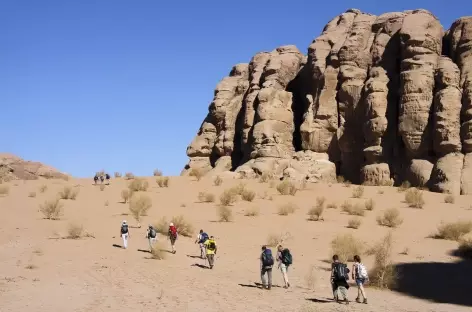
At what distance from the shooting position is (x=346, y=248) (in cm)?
1802

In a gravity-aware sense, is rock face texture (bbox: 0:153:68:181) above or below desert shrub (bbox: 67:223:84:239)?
above

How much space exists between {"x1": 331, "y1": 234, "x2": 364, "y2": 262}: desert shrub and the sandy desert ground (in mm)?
518

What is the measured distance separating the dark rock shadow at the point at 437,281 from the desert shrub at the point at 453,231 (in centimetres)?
301

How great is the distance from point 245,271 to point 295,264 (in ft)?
6.24

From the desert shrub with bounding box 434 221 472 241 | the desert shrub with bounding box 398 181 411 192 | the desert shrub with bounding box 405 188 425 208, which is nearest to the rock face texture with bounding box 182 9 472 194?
the desert shrub with bounding box 398 181 411 192

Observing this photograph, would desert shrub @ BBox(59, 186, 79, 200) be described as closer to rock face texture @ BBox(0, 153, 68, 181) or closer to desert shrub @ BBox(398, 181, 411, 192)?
rock face texture @ BBox(0, 153, 68, 181)

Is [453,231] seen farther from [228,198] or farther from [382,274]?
[228,198]

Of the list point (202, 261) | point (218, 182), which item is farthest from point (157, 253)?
point (218, 182)

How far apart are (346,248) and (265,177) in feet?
53.3

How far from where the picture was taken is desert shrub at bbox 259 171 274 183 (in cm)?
3348

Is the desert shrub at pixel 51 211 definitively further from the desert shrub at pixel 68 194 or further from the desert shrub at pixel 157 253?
the desert shrub at pixel 157 253

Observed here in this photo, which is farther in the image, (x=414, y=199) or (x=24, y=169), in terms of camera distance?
(x=24, y=169)

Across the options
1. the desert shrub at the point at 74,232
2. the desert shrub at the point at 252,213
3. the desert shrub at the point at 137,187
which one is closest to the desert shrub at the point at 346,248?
the desert shrub at the point at 252,213

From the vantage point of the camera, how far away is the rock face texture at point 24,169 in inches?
1783
